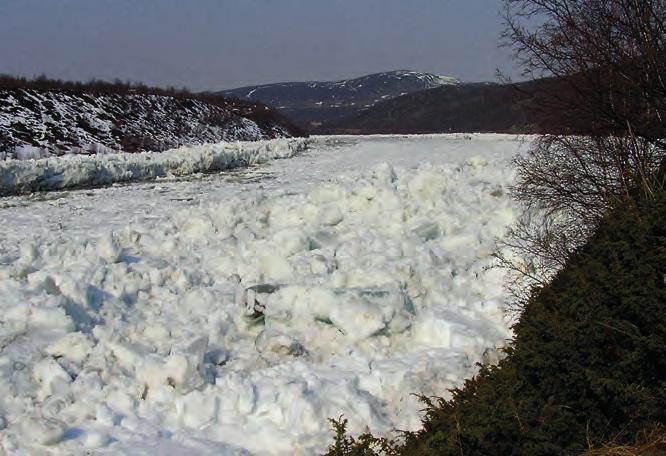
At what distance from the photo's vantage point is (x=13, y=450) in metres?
4.39

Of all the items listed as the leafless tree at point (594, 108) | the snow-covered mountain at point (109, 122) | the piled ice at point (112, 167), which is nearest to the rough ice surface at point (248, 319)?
the leafless tree at point (594, 108)

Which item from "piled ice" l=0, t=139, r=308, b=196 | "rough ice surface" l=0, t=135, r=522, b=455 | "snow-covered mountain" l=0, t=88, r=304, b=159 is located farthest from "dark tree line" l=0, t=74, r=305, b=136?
"rough ice surface" l=0, t=135, r=522, b=455

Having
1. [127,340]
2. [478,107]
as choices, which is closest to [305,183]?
[127,340]

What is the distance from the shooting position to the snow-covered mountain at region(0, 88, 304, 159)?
24688 mm

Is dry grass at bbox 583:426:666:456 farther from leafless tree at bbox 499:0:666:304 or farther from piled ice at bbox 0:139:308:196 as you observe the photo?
piled ice at bbox 0:139:308:196

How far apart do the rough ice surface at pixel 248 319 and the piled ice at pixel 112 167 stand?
17.5 ft

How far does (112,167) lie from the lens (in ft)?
58.4

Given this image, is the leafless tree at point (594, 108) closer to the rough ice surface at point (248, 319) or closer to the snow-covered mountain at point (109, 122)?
the rough ice surface at point (248, 319)

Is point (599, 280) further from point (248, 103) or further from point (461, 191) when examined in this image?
point (248, 103)

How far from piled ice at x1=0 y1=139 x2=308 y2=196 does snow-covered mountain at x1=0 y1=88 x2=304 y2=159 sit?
2.09 meters

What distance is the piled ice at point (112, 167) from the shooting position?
51.2ft

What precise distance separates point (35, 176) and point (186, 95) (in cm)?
2908

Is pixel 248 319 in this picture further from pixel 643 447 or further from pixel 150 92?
pixel 150 92

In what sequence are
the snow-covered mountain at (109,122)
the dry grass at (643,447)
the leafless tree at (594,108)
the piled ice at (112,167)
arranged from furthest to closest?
the snow-covered mountain at (109,122)
the piled ice at (112,167)
the leafless tree at (594,108)
the dry grass at (643,447)
